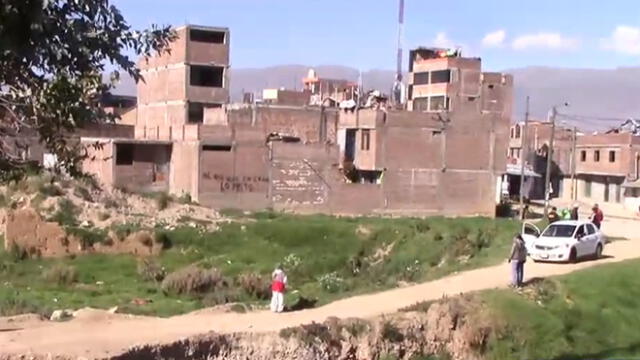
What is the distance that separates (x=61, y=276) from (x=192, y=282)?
20.0 ft

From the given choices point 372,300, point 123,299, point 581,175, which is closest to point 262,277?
point 123,299

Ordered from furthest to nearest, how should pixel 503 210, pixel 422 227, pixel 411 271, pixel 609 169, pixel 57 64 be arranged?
pixel 609 169, pixel 503 210, pixel 422 227, pixel 411 271, pixel 57 64

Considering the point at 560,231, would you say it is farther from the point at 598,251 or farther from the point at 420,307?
the point at 420,307

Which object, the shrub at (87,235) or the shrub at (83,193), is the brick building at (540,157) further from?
the shrub at (87,235)

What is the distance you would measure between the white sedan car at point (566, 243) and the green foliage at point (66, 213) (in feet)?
64.1

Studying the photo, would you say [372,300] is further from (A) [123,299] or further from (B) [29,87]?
(B) [29,87]

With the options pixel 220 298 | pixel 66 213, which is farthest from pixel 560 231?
pixel 66 213

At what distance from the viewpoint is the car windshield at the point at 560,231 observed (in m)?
33.7

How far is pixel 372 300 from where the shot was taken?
1062 inches

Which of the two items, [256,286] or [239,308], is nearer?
[239,308]

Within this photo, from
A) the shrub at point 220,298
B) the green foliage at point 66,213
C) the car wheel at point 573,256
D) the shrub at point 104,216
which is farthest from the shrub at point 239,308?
the shrub at point 104,216

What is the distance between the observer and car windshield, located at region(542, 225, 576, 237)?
33684 mm

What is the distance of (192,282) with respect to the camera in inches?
1272

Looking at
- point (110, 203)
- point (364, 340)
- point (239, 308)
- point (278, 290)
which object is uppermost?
point (110, 203)
